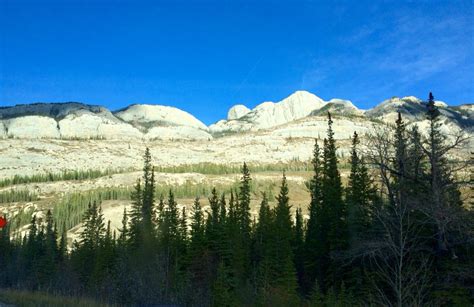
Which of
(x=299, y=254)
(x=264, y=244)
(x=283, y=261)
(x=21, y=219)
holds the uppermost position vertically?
(x=264, y=244)

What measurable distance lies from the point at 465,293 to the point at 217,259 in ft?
126

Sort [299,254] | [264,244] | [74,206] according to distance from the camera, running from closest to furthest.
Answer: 1. [264,244]
2. [299,254]
3. [74,206]

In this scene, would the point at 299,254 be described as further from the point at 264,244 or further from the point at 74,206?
the point at 74,206

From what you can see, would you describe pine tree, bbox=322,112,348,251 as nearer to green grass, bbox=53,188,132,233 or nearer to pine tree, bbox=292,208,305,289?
pine tree, bbox=292,208,305,289

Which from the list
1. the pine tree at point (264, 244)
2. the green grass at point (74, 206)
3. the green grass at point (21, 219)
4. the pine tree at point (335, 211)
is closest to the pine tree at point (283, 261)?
the pine tree at point (264, 244)

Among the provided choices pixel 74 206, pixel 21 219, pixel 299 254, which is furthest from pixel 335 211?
pixel 21 219

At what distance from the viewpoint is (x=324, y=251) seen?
50438mm

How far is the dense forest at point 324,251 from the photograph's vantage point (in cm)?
1936

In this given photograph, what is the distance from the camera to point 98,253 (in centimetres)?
6444

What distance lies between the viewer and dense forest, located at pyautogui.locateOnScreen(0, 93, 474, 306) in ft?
63.5

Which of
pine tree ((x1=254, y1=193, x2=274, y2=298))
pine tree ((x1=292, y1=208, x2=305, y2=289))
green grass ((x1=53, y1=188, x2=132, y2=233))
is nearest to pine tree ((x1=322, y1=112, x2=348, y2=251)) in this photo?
pine tree ((x1=254, y1=193, x2=274, y2=298))

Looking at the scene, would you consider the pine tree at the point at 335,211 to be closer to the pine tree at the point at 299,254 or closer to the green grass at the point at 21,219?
the pine tree at the point at 299,254

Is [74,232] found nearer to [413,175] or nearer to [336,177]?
[336,177]

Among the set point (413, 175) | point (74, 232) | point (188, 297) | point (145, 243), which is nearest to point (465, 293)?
point (413, 175)
